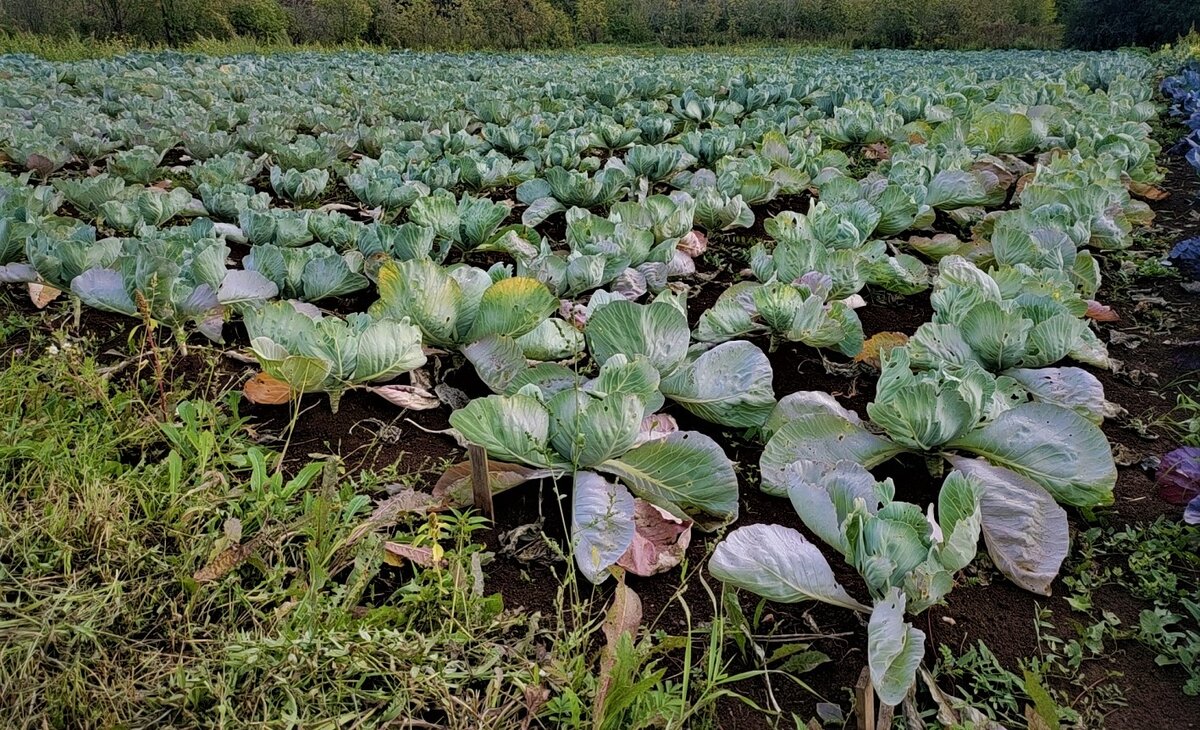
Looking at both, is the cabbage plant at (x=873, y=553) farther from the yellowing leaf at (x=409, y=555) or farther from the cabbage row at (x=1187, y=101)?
the cabbage row at (x=1187, y=101)

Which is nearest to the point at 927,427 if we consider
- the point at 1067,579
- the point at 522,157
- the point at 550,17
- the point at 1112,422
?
the point at 1067,579

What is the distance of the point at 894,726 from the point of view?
3.42ft

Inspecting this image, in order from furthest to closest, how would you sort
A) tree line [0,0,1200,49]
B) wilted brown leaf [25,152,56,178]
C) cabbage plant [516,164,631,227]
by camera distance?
tree line [0,0,1200,49] < wilted brown leaf [25,152,56,178] < cabbage plant [516,164,631,227]

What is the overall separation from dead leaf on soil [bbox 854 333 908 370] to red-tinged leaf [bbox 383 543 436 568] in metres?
1.36

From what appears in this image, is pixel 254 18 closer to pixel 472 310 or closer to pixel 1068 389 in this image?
pixel 472 310

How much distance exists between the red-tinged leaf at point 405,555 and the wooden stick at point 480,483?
0.45 feet

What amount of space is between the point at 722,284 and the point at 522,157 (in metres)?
2.28

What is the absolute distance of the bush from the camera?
24344 mm

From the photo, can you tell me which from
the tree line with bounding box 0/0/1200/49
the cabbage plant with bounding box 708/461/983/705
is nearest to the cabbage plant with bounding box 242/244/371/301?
the cabbage plant with bounding box 708/461/983/705

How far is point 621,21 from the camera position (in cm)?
3947

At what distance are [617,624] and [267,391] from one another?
41.6 inches

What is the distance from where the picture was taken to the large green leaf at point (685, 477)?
Result: 4.56 ft

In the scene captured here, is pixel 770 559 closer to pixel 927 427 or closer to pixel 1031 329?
pixel 927 427

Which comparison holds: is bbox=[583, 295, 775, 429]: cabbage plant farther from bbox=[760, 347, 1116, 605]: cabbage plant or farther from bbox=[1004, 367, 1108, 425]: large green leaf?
bbox=[1004, 367, 1108, 425]: large green leaf
